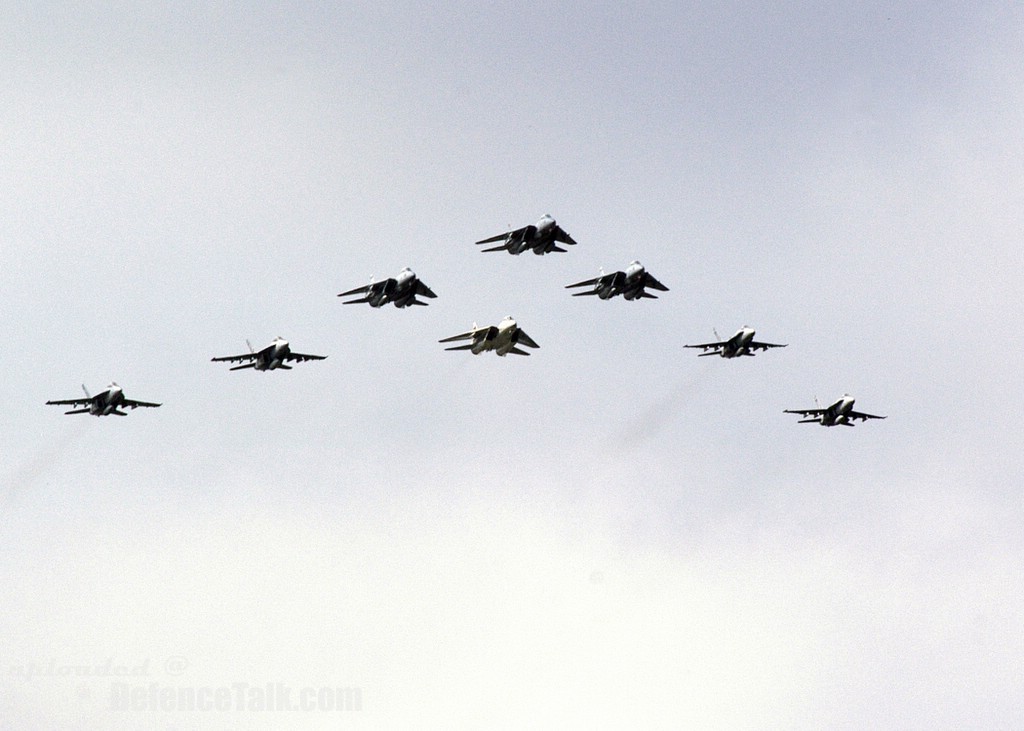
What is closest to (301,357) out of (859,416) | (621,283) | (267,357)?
(267,357)

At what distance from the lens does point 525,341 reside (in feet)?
470

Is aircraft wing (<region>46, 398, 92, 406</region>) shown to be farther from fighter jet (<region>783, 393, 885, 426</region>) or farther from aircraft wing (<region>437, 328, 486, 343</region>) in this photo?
fighter jet (<region>783, 393, 885, 426</region>)

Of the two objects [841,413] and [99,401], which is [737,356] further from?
[99,401]

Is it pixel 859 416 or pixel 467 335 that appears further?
pixel 859 416

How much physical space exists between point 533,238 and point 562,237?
3.66m

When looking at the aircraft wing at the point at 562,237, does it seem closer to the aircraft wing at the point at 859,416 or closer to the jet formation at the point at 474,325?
the jet formation at the point at 474,325

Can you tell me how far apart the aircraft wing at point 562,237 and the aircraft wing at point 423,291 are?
14.4 m

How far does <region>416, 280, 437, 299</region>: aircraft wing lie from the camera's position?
138625mm

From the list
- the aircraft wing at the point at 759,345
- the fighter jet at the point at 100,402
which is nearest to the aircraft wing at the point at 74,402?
the fighter jet at the point at 100,402

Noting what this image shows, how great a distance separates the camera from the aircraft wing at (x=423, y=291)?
455 feet

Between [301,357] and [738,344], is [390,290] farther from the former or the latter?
[738,344]

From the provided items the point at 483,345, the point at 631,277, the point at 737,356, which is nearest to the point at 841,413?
the point at 737,356

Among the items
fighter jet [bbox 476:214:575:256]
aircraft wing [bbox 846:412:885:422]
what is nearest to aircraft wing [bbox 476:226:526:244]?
fighter jet [bbox 476:214:575:256]

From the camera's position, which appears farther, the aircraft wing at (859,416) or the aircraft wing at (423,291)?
the aircraft wing at (859,416)
